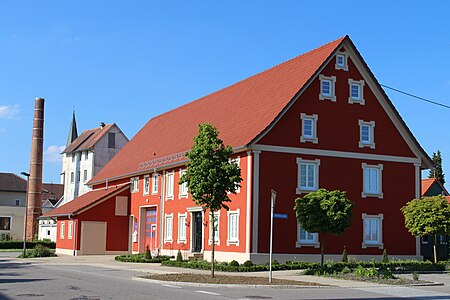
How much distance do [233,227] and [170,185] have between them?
10.1 metres

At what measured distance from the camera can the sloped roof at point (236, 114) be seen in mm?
37281

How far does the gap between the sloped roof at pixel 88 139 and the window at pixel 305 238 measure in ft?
180

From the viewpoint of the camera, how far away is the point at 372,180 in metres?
39.2

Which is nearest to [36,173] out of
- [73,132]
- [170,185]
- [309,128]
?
[170,185]

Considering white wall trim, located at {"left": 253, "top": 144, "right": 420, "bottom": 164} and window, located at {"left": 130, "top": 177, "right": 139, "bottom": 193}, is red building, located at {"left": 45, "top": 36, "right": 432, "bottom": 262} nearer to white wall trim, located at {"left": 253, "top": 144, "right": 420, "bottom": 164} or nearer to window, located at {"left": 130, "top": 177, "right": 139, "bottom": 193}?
white wall trim, located at {"left": 253, "top": 144, "right": 420, "bottom": 164}

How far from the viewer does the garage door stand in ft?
171

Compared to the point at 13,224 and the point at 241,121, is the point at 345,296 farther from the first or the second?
the point at 13,224

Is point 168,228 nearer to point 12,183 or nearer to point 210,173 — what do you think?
point 210,173

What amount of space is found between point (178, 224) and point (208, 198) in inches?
665

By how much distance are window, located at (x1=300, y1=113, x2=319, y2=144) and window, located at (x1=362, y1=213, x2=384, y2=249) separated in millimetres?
5478

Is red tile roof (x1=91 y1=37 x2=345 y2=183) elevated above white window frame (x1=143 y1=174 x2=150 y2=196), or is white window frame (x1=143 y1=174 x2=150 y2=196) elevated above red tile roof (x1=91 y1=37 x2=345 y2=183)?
red tile roof (x1=91 y1=37 x2=345 y2=183)

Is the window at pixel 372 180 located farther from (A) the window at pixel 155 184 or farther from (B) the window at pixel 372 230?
(A) the window at pixel 155 184

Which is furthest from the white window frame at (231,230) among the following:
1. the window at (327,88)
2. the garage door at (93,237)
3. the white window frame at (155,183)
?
the garage door at (93,237)

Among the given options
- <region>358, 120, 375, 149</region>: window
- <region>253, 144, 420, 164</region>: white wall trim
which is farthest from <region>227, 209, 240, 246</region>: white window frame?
<region>358, 120, 375, 149</region>: window
